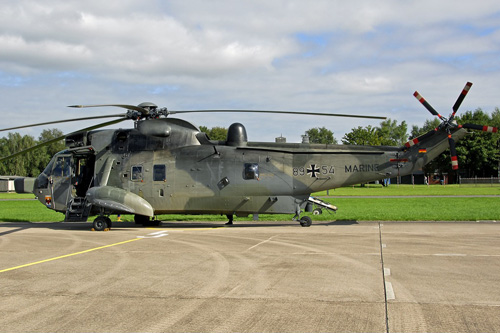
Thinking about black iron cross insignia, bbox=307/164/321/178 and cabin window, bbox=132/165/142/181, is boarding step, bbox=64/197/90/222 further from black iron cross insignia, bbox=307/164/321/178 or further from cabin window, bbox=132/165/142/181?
black iron cross insignia, bbox=307/164/321/178

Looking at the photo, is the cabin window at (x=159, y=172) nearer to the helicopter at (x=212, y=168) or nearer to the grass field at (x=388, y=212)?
the helicopter at (x=212, y=168)

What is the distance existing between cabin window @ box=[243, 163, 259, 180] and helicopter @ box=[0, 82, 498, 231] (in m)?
0.04

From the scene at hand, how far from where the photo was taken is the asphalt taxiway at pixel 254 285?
5895 mm

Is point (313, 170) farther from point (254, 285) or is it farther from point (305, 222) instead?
point (254, 285)

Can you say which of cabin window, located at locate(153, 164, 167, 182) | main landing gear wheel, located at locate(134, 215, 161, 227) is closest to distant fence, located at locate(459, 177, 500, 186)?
main landing gear wheel, located at locate(134, 215, 161, 227)

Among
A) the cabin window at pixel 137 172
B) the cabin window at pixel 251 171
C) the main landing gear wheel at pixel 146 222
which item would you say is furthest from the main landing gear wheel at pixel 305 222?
the cabin window at pixel 137 172

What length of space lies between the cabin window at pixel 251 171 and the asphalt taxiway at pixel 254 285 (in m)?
5.10

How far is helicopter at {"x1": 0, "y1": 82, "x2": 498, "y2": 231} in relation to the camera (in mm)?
19094

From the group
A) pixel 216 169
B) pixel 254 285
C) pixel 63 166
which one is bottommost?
pixel 254 285

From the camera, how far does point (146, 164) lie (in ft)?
65.2

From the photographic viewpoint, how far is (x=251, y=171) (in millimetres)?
19203

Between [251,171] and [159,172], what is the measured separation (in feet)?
12.6

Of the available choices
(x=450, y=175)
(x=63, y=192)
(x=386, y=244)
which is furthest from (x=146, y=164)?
(x=450, y=175)

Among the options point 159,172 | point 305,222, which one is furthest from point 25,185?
point 305,222
